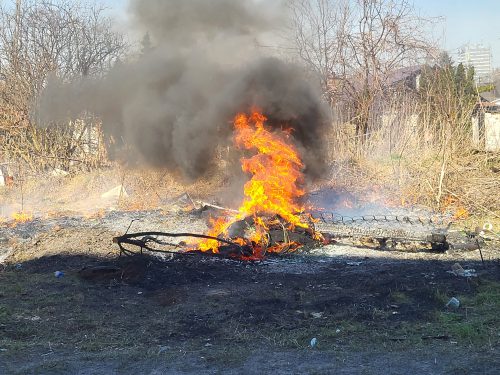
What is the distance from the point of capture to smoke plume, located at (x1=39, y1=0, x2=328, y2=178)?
9375 mm

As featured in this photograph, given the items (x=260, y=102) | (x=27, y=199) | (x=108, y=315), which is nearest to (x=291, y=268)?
(x=108, y=315)

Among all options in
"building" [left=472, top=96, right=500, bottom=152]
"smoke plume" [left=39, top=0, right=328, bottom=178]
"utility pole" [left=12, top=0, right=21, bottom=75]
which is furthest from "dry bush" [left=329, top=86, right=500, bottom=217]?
"utility pole" [left=12, top=0, right=21, bottom=75]

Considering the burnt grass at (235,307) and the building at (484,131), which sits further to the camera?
the building at (484,131)

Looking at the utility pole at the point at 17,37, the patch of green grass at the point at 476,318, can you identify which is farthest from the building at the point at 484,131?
the utility pole at the point at 17,37

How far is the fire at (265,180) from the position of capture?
26.7 feet

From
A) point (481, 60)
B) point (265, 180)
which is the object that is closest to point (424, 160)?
point (265, 180)

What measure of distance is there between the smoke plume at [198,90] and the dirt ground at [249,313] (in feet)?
9.62

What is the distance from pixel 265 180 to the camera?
8672 millimetres

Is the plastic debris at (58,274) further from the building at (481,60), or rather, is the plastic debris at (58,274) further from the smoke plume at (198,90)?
the building at (481,60)

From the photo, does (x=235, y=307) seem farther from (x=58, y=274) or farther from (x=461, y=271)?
(x=461, y=271)

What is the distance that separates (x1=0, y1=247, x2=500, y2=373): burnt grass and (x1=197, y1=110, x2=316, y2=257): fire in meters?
0.87

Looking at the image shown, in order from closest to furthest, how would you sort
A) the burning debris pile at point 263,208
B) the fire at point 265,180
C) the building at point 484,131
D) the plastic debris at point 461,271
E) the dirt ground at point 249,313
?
1. the dirt ground at point 249,313
2. the plastic debris at point 461,271
3. the burning debris pile at point 263,208
4. the fire at point 265,180
5. the building at point 484,131

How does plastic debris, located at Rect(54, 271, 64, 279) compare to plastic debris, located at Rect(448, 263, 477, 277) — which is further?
plastic debris, located at Rect(54, 271, 64, 279)

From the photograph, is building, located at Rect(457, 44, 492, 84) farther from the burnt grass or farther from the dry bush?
the burnt grass
